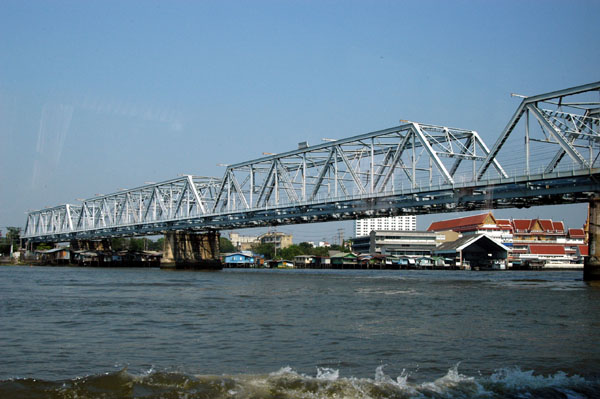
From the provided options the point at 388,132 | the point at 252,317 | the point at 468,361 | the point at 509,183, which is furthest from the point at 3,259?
the point at 468,361

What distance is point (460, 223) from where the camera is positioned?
14675 centimetres

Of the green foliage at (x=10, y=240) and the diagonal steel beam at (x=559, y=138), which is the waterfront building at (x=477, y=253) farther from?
the green foliage at (x=10, y=240)

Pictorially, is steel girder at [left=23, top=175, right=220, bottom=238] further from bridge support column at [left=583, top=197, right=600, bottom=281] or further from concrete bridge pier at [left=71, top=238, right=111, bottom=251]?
bridge support column at [left=583, top=197, right=600, bottom=281]

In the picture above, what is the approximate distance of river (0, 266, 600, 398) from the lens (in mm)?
9633

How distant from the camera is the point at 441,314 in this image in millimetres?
20750

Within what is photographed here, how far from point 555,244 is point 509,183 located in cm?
9361

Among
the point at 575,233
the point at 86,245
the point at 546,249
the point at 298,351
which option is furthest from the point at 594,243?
the point at 86,245

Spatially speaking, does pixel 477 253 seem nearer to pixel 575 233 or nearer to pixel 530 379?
pixel 575 233

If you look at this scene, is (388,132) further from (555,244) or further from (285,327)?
(555,244)

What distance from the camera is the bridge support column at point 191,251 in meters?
89.1

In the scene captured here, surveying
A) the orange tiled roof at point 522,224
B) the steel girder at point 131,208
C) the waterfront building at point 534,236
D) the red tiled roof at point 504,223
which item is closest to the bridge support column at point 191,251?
the steel girder at point 131,208

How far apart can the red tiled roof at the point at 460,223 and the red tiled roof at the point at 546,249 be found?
1239 cm

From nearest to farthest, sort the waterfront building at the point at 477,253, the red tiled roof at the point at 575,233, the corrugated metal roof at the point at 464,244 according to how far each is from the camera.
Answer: the corrugated metal roof at the point at 464,244 < the waterfront building at the point at 477,253 < the red tiled roof at the point at 575,233

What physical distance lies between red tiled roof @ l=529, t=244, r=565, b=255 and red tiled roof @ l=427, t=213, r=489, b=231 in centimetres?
1239
